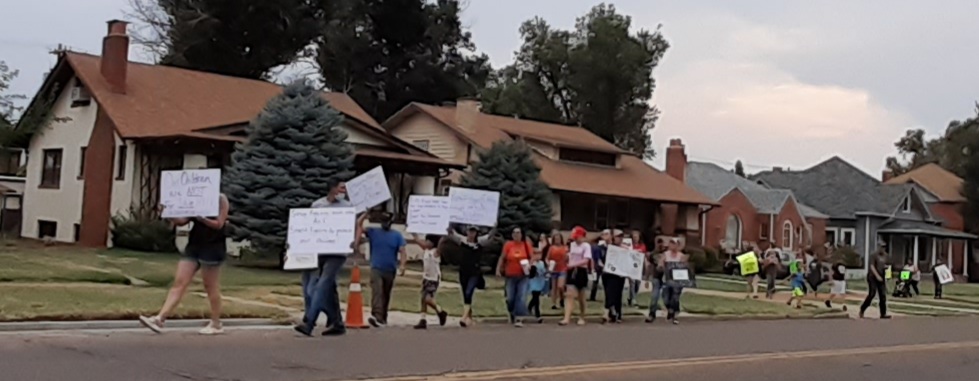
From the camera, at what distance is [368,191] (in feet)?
53.9

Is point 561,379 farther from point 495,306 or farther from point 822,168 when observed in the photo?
point 822,168

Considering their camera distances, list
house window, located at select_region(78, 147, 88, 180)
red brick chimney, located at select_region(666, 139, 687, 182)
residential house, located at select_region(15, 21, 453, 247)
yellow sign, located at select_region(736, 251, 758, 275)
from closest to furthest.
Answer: yellow sign, located at select_region(736, 251, 758, 275) < residential house, located at select_region(15, 21, 453, 247) < house window, located at select_region(78, 147, 88, 180) < red brick chimney, located at select_region(666, 139, 687, 182)

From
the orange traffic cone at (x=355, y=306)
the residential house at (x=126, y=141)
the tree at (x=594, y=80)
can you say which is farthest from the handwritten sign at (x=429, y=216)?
Result: the tree at (x=594, y=80)

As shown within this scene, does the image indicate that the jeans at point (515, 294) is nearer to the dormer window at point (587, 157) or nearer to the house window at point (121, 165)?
the house window at point (121, 165)

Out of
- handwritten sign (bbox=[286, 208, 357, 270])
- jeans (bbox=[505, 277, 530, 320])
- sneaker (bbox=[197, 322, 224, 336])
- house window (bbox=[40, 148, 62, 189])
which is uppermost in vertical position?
house window (bbox=[40, 148, 62, 189])

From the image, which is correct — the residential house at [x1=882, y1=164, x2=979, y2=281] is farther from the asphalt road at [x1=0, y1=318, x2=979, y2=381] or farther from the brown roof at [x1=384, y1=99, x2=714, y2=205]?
the asphalt road at [x1=0, y1=318, x2=979, y2=381]

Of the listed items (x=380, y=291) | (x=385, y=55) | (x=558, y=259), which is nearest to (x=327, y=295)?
(x=380, y=291)

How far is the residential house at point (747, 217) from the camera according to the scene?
55.2m

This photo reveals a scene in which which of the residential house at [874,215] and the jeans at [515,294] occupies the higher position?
the residential house at [874,215]

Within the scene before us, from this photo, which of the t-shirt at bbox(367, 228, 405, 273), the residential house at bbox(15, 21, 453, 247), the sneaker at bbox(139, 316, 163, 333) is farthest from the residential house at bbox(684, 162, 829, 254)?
the sneaker at bbox(139, 316, 163, 333)

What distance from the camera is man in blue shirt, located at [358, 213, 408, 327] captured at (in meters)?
17.0

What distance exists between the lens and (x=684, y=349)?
16.4m

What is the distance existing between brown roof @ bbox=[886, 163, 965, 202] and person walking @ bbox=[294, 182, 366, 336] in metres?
62.1

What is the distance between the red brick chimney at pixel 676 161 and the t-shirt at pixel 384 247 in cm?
3910
